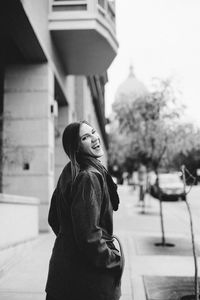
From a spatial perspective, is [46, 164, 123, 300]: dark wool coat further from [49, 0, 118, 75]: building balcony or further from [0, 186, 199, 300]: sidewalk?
[49, 0, 118, 75]: building balcony

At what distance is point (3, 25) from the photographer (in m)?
7.61

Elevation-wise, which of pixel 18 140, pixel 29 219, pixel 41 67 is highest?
pixel 41 67

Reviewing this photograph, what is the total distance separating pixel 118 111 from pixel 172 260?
6014 millimetres

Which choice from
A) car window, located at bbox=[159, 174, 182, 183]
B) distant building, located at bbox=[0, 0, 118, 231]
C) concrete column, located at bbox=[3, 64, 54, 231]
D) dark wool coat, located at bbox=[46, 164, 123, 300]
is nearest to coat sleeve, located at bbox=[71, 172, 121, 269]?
dark wool coat, located at bbox=[46, 164, 123, 300]

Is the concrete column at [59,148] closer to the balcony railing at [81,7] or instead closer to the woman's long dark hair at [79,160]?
the balcony railing at [81,7]

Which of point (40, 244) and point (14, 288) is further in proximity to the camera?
point (40, 244)

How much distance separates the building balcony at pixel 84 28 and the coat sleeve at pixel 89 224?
8148 millimetres

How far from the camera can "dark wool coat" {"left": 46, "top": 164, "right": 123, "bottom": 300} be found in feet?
6.75

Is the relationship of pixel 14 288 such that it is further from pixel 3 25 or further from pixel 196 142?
pixel 196 142

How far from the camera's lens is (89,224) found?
80.6 inches

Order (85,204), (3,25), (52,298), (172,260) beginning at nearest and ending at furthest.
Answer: (85,204) < (52,298) < (172,260) < (3,25)

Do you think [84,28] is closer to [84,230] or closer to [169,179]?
[84,230]

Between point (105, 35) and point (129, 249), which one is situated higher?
point (105, 35)

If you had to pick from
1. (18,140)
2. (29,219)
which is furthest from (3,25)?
(29,219)
